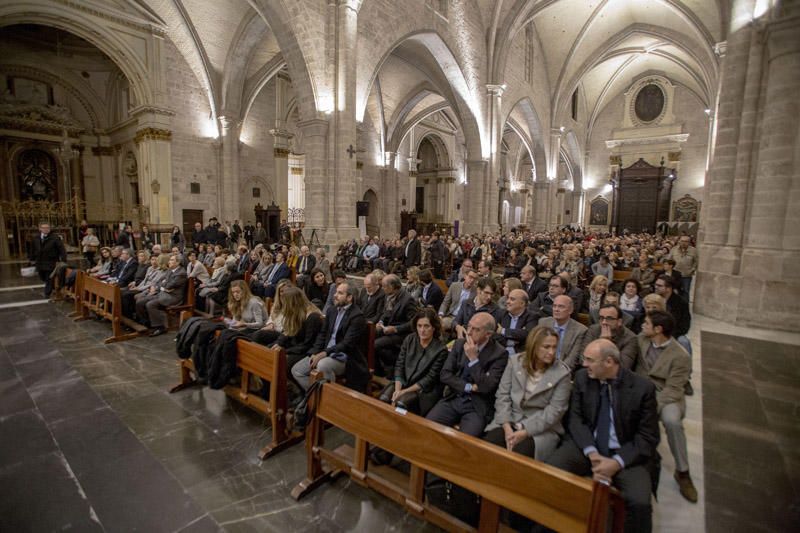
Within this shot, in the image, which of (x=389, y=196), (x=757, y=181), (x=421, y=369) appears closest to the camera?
(x=421, y=369)

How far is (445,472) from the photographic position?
212cm

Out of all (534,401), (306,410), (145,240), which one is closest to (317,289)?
(306,410)

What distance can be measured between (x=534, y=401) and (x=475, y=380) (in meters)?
0.46

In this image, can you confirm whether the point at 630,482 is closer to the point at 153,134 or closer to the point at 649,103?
the point at 153,134

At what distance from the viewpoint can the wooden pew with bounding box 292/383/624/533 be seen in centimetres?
171

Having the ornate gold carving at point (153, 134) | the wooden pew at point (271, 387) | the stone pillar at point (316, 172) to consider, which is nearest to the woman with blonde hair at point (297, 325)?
the wooden pew at point (271, 387)

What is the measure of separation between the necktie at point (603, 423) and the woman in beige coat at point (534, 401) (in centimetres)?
20

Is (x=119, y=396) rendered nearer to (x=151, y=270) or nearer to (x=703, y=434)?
(x=151, y=270)

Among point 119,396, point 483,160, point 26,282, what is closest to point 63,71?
point 26,282

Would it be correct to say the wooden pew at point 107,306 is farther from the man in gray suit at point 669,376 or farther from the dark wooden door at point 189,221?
the dark wooden door at point 189,221

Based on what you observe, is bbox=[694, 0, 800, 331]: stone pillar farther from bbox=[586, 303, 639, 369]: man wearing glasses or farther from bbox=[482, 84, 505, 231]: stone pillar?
bbox=[482, 84, 505, 231]: stone pillar

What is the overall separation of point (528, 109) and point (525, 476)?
2320 cm

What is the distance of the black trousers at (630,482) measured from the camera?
2111 mm

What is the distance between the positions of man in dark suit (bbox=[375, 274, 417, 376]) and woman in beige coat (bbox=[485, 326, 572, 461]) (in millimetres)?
1832
